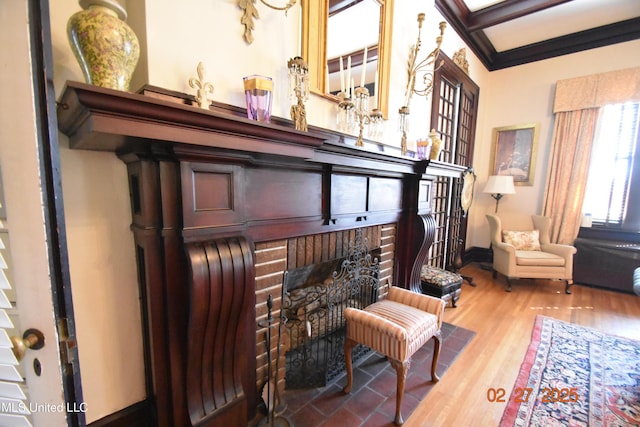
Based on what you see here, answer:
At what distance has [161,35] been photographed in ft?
3.21

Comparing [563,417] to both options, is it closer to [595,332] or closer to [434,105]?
[595,332]

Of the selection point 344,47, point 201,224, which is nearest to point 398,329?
point 201,224

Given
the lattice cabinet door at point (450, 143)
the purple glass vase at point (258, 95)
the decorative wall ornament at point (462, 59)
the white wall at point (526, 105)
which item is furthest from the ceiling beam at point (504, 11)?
the purple glass vase at point (258, 95)

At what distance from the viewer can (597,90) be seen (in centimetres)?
346

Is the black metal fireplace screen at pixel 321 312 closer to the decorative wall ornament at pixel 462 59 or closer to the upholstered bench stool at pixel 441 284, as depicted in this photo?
the upholstered bench stool at pixel 441 284

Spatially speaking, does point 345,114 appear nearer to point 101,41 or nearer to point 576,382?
point 101,41

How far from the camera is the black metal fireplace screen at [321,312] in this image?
5.56 feet

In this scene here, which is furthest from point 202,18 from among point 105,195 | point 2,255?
point 2,255

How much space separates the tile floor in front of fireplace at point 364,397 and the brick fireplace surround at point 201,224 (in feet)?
0.99

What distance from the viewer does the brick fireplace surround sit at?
0.79 m

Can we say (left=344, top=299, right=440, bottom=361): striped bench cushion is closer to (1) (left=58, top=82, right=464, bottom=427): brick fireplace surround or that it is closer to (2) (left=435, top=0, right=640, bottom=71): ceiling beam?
(1) (left=58, top=82, right=464, bottom=427): brick fireplace surround

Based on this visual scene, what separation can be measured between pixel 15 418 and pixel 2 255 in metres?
0.39

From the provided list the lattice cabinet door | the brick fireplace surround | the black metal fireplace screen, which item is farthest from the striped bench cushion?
the lattice cabinet door
